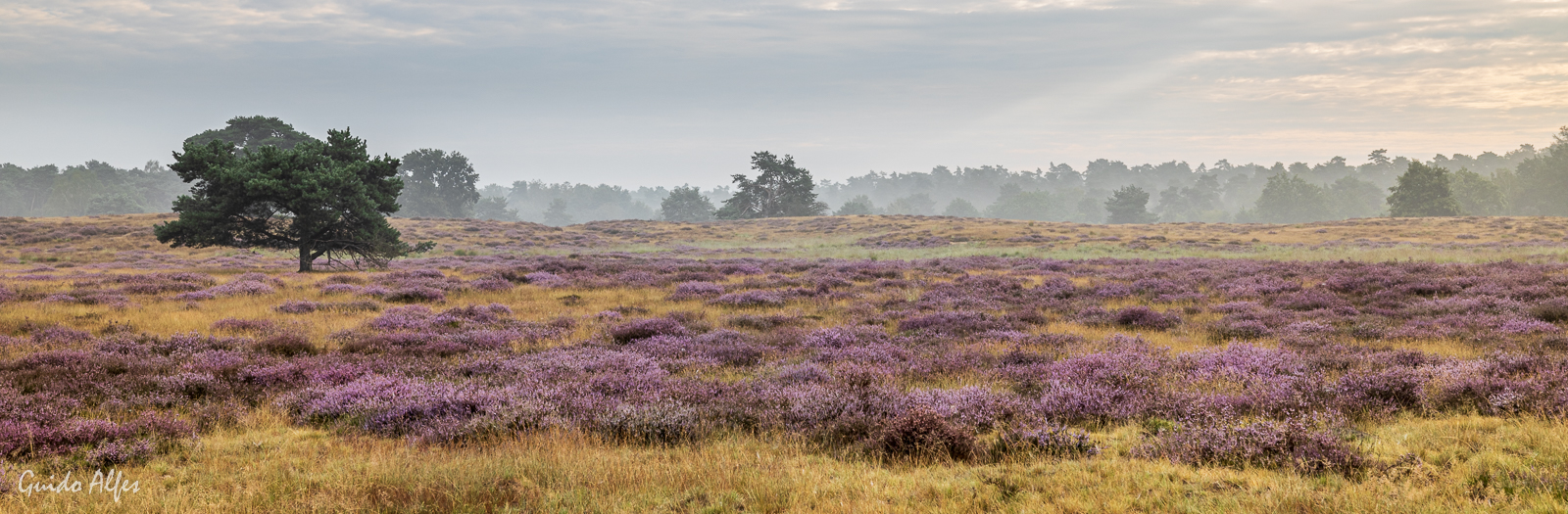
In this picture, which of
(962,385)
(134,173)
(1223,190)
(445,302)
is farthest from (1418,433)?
(1223,190)

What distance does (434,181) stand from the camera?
390 ft

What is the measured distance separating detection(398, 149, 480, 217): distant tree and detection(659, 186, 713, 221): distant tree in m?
35.0

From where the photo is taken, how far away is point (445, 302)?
16.7 metres

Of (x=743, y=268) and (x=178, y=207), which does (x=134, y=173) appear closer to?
(x=178, y=207)

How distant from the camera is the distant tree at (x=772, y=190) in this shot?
345 ft

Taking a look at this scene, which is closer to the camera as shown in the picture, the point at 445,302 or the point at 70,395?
the point at 70,395

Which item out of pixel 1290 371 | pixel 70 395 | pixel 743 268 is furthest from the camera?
pixel 743 268

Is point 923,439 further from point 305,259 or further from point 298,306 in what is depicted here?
point 305,259

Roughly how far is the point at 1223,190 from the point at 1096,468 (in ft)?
721

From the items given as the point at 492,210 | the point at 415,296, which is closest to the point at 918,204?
the point at 492,210

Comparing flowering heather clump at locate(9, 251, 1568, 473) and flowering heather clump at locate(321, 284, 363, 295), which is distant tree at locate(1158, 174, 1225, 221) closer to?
flowering heather clump at locate(9, 251, 1568, 473)

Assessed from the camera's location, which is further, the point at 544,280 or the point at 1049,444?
the point at 544,280

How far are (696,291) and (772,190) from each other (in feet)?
289

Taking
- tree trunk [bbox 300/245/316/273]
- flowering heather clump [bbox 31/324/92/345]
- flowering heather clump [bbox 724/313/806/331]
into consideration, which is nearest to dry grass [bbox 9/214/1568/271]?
tree trunk [bbox 300/245/316/273]
